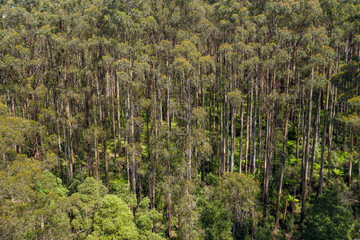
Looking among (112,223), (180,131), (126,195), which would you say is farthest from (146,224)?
(180,131)

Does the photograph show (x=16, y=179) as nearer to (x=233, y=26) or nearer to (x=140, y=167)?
(x=140, y=167)

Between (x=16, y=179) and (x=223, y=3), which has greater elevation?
(x=223, y=3)

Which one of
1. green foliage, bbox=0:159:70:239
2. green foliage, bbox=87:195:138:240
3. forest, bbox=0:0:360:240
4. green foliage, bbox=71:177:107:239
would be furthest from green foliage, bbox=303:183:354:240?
green foliage, bbox=0:159:70:239

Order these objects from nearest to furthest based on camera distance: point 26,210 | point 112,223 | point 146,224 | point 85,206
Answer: point 26,210 → point 112,223 → point 85,206 → point 146,224

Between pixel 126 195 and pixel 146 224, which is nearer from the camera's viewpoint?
pixel 146 224

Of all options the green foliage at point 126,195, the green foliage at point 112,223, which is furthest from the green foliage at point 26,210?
the green foliage at point 126,195

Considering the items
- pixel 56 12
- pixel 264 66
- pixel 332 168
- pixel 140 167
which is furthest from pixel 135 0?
pixel 332 168

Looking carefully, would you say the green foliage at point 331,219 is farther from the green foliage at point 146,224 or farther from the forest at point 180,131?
the green foliage at point 146,224

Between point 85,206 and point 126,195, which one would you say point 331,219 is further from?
point 85,206
